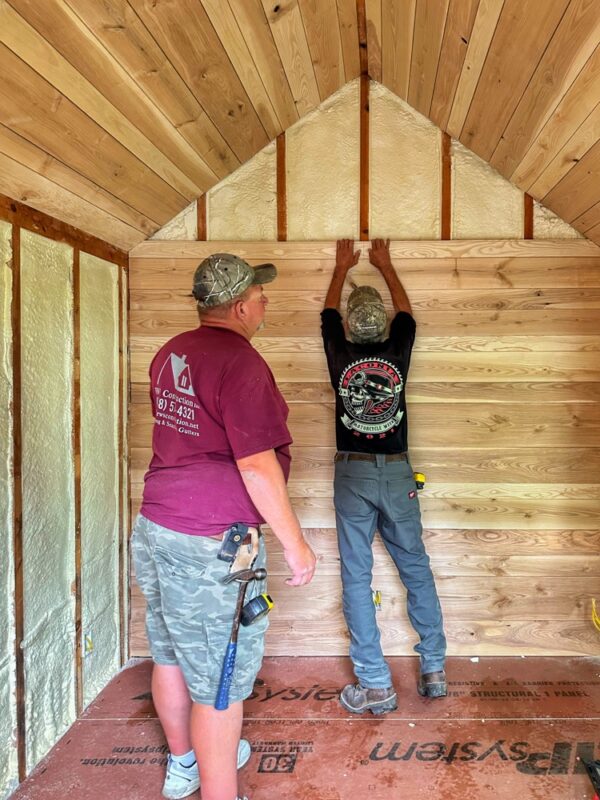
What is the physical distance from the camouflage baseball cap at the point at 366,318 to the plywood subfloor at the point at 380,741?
1.48 meters

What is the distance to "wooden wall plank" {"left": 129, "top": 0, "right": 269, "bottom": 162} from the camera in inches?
54.5

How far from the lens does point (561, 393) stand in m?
2.34

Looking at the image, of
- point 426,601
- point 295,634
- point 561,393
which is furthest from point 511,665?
point 561,393

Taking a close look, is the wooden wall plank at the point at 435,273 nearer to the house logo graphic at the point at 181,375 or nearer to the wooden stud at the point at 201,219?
the wooden stud at the point at 201,219

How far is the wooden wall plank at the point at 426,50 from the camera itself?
163 centimetres

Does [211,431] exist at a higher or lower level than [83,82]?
lower

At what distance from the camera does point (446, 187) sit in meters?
2.38

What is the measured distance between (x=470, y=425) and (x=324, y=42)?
1.68 m

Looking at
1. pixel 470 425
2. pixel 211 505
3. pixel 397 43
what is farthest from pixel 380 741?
pixel 397 43

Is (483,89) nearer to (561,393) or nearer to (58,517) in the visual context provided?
(561,393)

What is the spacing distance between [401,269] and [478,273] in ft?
1.14

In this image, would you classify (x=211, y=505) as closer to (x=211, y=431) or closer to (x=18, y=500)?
(x=211, y=431)

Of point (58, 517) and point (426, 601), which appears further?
point (426, 601)

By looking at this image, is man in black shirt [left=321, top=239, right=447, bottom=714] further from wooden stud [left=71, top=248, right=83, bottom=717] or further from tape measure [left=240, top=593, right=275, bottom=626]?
wooden stud [left=71, top=248, right=83, bottom=717]
